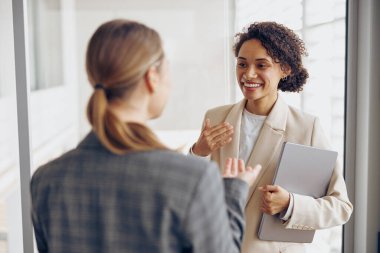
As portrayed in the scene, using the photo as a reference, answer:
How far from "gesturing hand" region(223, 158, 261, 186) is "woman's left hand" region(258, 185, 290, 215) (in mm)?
373

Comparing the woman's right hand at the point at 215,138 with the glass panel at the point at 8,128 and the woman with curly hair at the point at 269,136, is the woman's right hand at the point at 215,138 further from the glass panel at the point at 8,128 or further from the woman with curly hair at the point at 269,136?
the glass panel at the point at 8,128

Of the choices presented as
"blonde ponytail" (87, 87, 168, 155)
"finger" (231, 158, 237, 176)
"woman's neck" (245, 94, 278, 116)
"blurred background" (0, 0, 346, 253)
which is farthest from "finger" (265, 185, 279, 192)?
"blurred background" (0, 0, 346, 253)

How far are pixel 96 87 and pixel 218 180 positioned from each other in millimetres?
306

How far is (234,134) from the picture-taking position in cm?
165

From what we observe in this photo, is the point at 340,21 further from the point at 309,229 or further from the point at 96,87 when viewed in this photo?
the point at 96,87

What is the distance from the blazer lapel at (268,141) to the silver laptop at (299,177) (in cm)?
8

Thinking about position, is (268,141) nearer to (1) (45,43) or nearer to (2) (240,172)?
(2) (240,172)

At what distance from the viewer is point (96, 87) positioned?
0.97 metres

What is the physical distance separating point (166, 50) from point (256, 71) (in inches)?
30.0

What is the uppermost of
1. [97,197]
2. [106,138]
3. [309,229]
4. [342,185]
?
[106,138]

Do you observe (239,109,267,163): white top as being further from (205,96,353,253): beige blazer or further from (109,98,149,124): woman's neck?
(109,98,149,124): woman's neck

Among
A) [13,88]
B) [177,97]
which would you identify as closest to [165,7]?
[177,97]

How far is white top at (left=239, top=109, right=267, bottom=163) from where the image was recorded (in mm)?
1645

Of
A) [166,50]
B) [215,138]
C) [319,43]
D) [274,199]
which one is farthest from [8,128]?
[319,43]
